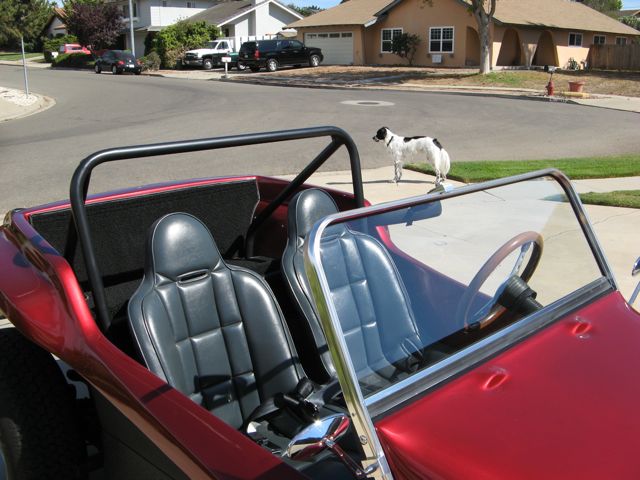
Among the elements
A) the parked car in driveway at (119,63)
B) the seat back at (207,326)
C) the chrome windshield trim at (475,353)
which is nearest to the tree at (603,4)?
the parked car in driveway at (119,63)

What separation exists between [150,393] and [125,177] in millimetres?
8284

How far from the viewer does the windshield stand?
214 cm

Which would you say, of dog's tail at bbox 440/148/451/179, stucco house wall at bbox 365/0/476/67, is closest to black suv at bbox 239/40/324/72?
stucco house wall at bbox 365/0/476/67

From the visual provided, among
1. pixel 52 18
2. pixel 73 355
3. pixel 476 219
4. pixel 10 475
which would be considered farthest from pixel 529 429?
pixel 52 18

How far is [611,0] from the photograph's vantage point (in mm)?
76250

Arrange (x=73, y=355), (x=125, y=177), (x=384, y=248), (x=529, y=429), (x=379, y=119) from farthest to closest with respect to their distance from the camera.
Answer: (x=379, y=119) < (x=125, y=177) < (x=384, y=248) < (x=73, y=355) < (x=529, y=429)

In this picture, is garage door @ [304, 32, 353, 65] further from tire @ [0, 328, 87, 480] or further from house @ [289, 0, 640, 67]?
tire @ [0, 328, 87, 480]

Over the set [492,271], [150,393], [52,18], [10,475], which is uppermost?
[52,18]

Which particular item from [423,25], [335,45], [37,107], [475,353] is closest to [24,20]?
[335,45]

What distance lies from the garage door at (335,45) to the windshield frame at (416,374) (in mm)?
37490

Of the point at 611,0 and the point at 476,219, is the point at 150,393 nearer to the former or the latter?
the point at 476,219

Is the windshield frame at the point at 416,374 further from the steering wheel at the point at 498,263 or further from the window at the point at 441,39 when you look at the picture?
the window at the point at 441,39

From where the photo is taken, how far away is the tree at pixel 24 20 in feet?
199

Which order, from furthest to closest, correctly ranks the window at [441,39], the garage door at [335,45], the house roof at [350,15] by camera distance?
1. the garage door at [335,45]
2. the house roof at [350,15]
3. the window at [441,39]
